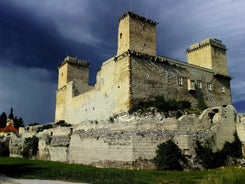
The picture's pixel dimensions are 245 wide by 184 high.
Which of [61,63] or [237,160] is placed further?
[61,63]

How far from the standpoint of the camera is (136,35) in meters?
28.5

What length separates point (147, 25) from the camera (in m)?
29.6

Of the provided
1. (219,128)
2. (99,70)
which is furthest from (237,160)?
(99,70)

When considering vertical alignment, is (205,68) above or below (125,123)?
above

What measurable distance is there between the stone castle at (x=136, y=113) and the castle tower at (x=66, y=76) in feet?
6.22

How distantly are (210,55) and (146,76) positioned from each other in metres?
10.4

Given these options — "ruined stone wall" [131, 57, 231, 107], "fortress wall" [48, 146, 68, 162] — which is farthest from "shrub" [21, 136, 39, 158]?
"ruined stone wall" [131, 57, 231, 107]

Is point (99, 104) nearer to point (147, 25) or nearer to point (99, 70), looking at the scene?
point (99, 70)

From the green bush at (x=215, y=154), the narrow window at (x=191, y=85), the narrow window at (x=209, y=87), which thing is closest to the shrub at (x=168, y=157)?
the green bush at (x=215, y=154)

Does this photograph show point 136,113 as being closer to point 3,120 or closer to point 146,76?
point 146,76

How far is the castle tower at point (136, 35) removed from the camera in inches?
1108

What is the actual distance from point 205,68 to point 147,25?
8472mm

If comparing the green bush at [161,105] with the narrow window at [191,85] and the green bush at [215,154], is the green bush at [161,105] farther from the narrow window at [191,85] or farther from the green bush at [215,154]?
the green bush at [215,154]

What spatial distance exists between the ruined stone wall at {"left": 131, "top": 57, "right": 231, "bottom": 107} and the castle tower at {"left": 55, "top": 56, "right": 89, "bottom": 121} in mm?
→ 15893
